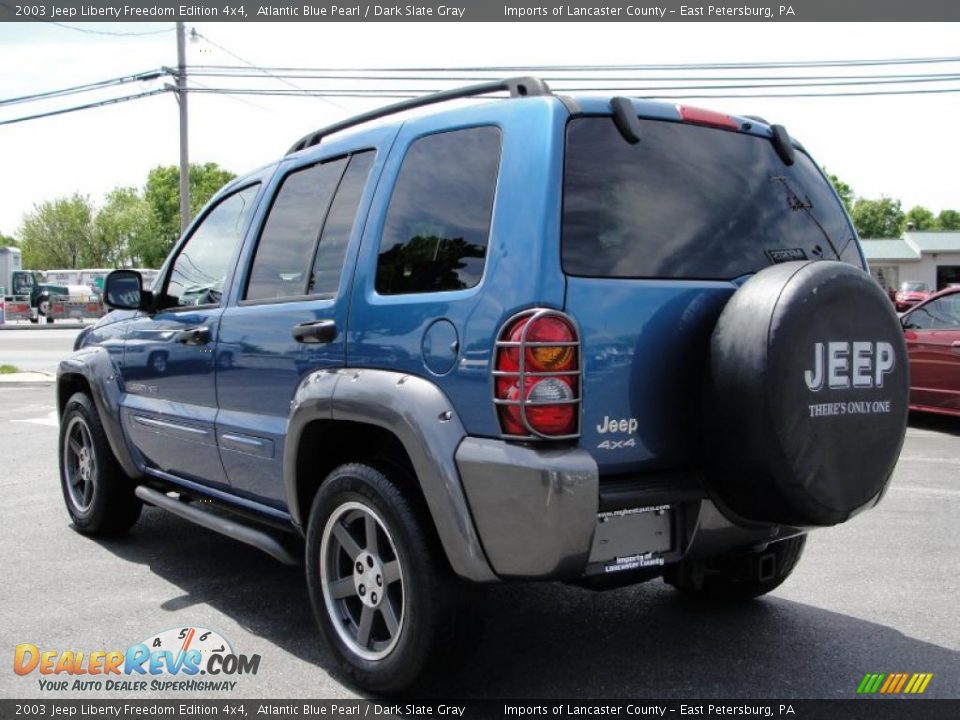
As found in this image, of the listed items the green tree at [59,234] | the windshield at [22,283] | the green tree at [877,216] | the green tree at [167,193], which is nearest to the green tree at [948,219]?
the green tree at [877,216]

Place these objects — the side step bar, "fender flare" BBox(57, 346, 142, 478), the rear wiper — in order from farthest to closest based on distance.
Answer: "fender flare" BBox(57, 346, 142, 478)
the side step bar
the rear wiper

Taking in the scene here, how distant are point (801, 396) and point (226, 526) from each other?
256cm

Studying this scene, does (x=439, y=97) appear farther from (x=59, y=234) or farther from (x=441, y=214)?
(x=59, y=234)

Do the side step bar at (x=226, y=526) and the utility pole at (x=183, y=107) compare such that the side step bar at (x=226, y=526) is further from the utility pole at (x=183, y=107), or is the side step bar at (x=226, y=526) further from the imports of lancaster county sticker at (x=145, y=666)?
the utility pole at (x=183, y=107)

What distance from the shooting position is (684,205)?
3.13 m

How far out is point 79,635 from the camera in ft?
12.8

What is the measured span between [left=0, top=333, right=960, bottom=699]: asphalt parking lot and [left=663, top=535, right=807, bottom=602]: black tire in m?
0.11

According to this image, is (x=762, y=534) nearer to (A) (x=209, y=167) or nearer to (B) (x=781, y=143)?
(B) (x=781, y=143)

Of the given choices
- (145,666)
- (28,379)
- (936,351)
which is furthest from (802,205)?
(28,379)

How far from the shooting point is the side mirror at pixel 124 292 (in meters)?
4.86

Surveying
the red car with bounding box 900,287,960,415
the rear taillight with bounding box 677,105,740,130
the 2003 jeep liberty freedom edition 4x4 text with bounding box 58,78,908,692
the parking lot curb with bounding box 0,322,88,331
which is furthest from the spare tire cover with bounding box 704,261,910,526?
the parking lot curb with bounding box 0,322,88,331

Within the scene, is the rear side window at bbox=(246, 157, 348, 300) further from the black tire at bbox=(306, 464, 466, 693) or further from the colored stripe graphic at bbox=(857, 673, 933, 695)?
the colored stripe graphic at bbox=(857, 673, 933, 695)

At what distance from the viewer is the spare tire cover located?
2.78 m

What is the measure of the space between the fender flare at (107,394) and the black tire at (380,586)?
2117 mm
